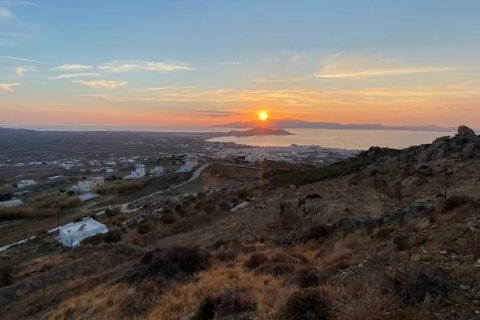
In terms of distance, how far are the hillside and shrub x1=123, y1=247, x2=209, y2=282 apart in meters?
0.05

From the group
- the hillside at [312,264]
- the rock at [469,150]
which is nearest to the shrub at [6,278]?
the hillside at [312,264]

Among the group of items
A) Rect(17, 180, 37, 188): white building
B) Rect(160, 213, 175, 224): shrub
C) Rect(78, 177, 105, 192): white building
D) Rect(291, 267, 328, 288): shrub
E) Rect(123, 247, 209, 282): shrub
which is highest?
Rect(291, 267, 328, 288): shrub

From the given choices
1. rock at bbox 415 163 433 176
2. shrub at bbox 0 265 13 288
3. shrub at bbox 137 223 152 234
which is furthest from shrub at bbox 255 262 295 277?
shrub at bbox 137 223 152 234

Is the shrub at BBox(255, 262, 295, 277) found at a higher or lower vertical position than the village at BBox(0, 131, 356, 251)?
higher

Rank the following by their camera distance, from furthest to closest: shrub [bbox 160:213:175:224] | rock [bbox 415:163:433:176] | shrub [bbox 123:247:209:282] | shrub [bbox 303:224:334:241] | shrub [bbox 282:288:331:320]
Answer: shrub [bbox 160:213:175:224]
rock [bbox 415:163:433:176]
shrub [bbox 303:224:334:241]
shrub [bbox 123:247:209:282]
shrub [bbox 282:288:331:320]

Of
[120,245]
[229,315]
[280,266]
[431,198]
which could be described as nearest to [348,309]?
[229,315]

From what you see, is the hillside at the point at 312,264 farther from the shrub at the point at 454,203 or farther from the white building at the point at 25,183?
the white building at the point at 25,183

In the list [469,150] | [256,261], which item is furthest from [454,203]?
[469,150]

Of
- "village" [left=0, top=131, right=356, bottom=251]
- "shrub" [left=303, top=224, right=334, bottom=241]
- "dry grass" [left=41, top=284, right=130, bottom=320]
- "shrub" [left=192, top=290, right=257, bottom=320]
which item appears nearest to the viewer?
"shrub" [left=192, top=290, right=257, bottom=320]

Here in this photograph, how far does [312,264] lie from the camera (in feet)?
32.4

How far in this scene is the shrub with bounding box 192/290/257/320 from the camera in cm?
689

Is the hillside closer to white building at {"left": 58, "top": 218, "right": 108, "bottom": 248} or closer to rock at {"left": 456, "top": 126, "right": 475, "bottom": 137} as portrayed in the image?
rock at {"left": 456, "top": 126, "right": 475, "bottom": 137}

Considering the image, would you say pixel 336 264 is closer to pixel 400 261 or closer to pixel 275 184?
pixel 400 261

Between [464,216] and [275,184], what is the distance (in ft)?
84.6
